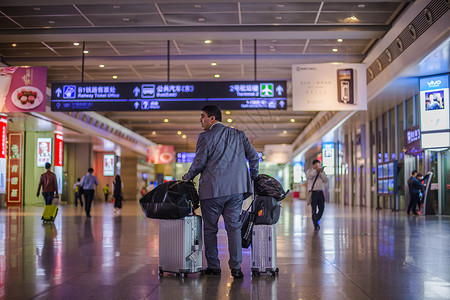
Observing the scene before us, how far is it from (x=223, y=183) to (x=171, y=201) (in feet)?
1.73

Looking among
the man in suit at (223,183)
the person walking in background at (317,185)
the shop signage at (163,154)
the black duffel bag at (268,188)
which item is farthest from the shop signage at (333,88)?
the shop signage at (163,154)

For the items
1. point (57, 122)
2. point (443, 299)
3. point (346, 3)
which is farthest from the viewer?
point (57, 122)

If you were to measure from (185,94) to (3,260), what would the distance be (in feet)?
29.7

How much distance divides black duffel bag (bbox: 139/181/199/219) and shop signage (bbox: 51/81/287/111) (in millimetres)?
9250

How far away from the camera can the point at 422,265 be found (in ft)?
20.3

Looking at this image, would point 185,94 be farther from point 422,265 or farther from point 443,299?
point 443,299

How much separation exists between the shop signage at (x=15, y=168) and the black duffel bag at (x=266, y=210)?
2938 cm

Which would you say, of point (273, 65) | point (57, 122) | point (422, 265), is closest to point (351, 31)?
point (273, 65)

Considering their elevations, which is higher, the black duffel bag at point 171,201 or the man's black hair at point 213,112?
the man's black hair at point 213,112

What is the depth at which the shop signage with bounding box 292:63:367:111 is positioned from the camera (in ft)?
50.1

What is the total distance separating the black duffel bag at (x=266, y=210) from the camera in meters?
5.71

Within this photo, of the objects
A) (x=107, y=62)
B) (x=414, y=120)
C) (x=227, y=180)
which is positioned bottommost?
(x=227, y=180)

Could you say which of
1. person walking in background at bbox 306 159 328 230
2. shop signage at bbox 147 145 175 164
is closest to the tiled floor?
person walking in background at bbox 306 159 328 230

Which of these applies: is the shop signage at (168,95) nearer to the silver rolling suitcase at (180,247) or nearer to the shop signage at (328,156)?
the silver rolling suitcase at (180,247)
